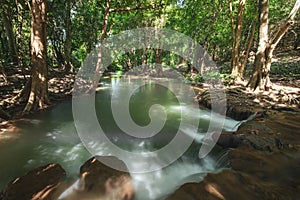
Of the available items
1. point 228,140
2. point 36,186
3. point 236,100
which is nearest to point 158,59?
point 236,100

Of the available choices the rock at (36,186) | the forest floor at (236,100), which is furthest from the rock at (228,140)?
the rock at (36,186)

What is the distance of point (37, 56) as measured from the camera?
8320 millimetres

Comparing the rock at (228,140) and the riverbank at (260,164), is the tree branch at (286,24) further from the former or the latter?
the rock at (228,140)

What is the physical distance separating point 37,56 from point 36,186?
21.6ft

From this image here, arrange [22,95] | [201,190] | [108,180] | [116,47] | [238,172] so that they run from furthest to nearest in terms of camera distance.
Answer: [116,47]
[22,95]
[238,172]
[108,180]
[201,190]

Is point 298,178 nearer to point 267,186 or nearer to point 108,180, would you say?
point 267,186

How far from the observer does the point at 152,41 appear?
2595cm

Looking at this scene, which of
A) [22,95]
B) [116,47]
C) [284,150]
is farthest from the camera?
[116,47]

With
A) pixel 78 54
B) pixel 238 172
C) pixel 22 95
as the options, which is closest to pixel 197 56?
pixel 78 54

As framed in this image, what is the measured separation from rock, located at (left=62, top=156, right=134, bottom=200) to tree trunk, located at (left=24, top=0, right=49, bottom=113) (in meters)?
5.90

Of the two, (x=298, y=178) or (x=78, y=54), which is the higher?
(x=78, y=54)

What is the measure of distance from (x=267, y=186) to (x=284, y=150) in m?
1.72

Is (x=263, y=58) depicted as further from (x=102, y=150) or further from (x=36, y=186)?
(x=36, y=186)

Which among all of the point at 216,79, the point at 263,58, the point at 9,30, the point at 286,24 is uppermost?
the point at 9,30
